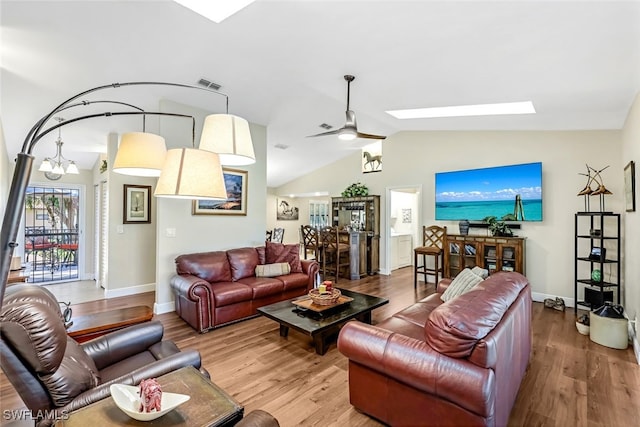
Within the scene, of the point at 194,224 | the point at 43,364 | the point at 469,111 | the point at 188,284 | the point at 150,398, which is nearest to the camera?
the point at 150,398

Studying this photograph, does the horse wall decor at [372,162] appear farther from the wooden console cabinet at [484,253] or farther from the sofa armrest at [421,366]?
the sofa armrest at [421,366]

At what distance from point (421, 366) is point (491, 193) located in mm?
4168

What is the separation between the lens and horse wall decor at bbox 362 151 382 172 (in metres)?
6.69

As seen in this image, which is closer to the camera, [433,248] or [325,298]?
[325,298]

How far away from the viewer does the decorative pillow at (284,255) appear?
14.6ft

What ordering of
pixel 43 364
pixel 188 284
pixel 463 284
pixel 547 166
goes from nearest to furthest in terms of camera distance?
pixel 43 364 < pixel 463 284 < pixel 188 284 < pixel 547 166

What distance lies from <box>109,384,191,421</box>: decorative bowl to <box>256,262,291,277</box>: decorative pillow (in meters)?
2.87

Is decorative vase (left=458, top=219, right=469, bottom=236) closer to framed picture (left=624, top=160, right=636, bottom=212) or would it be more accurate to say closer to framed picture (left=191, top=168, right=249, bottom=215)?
framed picture (left=624, top=160, right=636, bottom=212)

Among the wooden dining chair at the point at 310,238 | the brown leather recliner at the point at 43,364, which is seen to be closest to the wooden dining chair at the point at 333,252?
the wooden dining chair at the point at 310,238

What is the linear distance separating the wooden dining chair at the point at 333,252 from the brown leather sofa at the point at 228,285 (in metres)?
1.69

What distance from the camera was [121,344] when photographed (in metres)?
1.90

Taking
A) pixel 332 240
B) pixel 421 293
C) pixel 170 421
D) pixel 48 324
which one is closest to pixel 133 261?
pixel 332 240

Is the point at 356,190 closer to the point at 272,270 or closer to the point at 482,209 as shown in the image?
the point at 482,209

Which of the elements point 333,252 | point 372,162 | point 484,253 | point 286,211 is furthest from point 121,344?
point 286,211
